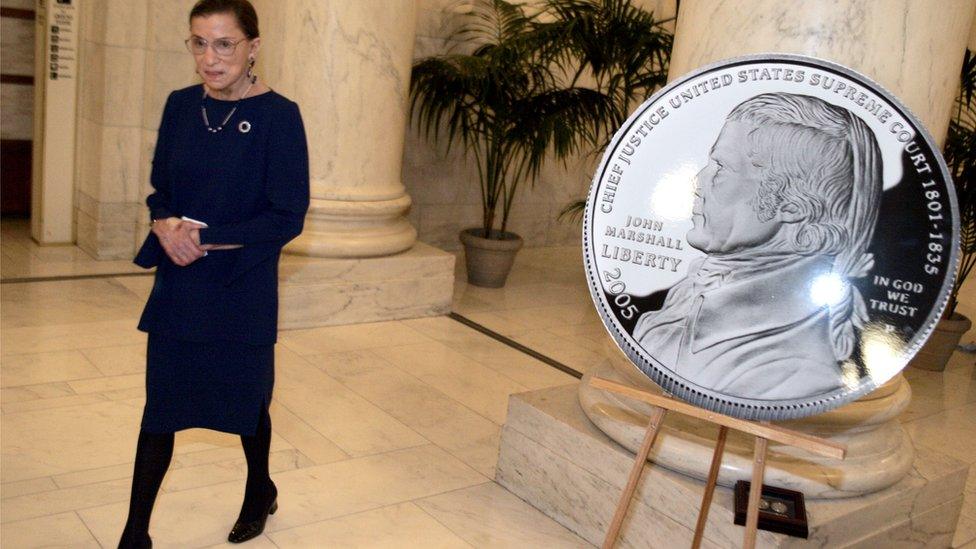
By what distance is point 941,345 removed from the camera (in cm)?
686

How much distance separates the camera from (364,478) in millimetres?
4117

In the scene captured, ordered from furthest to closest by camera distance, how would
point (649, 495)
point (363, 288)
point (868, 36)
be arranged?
point (363, 288), point (649, 495), point (868, 36)

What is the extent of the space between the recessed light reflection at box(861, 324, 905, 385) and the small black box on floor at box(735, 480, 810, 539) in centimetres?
54

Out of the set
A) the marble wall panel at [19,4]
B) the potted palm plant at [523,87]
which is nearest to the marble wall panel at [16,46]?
the marble wall panel at [19,4]

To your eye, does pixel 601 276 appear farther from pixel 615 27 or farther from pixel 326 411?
pixel 615 27

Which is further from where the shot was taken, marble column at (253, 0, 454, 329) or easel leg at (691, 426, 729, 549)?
marble column at (253, 0, 454, 329)

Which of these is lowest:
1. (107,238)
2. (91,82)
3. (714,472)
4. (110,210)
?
(107,238)

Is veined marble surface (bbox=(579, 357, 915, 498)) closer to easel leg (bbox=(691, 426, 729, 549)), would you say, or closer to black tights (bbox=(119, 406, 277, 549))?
easel leg (bbox=(691, 426, 729, 549))

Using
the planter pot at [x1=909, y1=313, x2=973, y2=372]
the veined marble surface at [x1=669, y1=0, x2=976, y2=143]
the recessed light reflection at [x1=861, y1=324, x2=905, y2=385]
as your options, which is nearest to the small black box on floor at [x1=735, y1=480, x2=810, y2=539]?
the recessed light reflection at [x1=861, y1=324, x2=905, y2=385]

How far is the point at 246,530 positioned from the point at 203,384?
0.68 metres

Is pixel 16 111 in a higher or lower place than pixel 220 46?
lower

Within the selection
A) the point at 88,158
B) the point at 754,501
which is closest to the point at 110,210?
the point at 88,158

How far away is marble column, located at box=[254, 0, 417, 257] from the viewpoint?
606 cm

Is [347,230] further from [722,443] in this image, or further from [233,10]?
[722,443]
